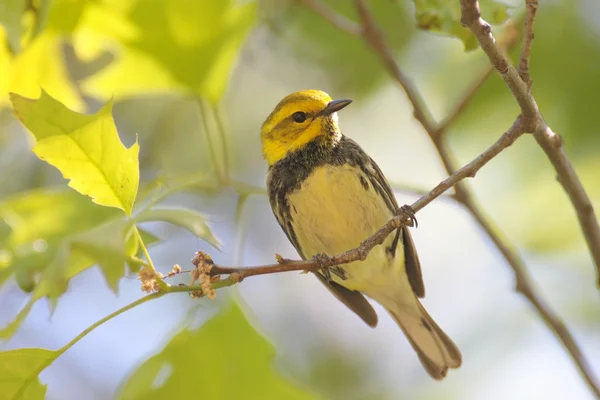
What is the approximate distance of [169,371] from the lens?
2412 millimetres

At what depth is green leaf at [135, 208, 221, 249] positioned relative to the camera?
1.99 meters

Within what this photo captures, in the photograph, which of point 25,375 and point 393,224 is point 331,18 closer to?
point 393,224

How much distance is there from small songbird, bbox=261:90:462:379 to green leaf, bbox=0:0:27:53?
4.16 feet

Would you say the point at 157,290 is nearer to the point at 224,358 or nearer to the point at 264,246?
the point at 224,358

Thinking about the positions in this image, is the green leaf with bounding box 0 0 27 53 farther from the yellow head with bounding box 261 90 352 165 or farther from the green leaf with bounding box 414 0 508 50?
the yellow head with bounding box 261 90 352 165

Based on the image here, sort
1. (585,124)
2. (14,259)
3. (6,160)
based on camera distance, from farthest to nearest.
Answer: (6,160) → (585,124) → (14,259)

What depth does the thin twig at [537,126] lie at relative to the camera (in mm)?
1728

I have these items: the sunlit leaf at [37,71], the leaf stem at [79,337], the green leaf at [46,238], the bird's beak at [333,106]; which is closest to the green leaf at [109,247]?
the green leaf at [46,238]

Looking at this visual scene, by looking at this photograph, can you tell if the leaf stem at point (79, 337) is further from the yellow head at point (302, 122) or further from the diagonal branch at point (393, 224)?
the yellow head at point (302, 122)

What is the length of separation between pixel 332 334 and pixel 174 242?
1369 mm

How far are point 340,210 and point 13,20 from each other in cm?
144

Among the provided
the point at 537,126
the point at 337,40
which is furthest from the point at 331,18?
the point at 537,126

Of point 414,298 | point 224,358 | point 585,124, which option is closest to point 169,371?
point 224,358

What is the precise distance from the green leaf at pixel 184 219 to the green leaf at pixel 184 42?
796 mm
